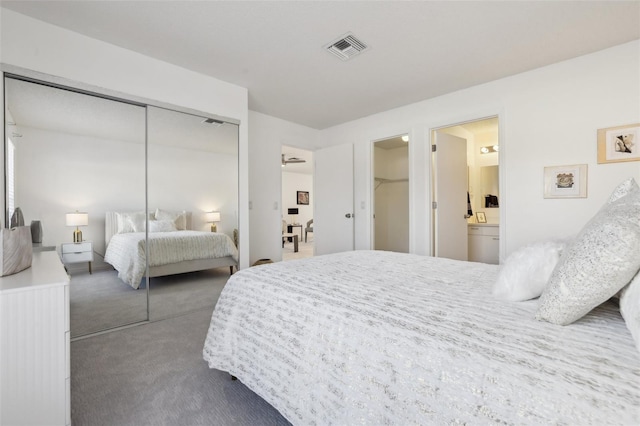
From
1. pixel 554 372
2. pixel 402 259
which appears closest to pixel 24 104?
pixel 402 259

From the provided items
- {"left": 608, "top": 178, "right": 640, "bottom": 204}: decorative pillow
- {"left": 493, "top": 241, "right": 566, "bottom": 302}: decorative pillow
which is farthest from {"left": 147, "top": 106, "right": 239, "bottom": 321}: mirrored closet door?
{"left": 608, "top": 178, "right": 640, "bottom": 204}: decorative pillow

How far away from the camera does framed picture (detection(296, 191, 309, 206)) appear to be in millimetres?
10656

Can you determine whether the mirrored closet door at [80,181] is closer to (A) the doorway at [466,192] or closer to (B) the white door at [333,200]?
(B) the white door at [333,200]

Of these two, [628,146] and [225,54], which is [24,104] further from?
[628,146]

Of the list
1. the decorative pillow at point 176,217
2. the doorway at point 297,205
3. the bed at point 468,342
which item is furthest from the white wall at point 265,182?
the doorway at point 297,205

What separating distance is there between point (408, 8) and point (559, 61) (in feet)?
6.17

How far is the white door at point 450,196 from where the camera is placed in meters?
3.82

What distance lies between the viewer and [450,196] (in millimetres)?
4000

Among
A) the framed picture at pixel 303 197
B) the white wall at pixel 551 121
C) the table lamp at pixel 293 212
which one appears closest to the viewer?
the white wall at pixel 551 121

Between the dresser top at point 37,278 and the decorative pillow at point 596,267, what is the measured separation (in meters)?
1.95

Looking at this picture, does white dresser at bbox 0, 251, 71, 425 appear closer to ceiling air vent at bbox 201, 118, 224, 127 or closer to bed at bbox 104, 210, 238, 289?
bed at bbox 104, 210, 238, 289

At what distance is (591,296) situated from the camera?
34.1 inches

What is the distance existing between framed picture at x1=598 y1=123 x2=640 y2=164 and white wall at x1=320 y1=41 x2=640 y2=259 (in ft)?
0.17

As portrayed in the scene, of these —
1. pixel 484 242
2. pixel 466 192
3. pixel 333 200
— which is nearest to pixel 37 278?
pixel 333 200
